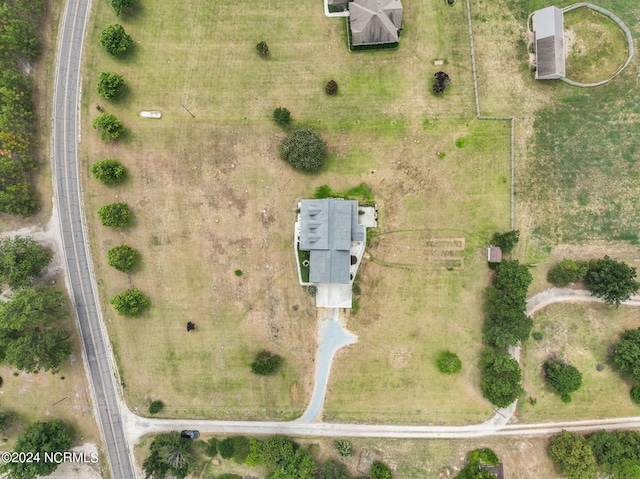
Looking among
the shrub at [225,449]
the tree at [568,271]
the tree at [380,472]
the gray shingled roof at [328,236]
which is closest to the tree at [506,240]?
the tree at [568,271]

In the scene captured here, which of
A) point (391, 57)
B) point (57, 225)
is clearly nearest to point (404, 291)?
point (391, 57)

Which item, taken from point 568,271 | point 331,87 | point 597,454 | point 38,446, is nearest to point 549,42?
point 331,87

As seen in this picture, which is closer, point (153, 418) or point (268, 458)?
point (268, 458)

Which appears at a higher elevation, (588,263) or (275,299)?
(588,263)

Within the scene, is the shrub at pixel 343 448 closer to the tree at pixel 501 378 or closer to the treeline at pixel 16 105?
the tree at pixel 501 378

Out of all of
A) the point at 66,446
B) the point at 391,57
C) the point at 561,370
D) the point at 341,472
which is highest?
the point at 391,57

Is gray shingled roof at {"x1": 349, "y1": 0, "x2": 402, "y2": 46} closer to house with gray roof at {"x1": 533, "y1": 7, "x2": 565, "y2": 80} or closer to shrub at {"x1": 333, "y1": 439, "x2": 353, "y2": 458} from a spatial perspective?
house with gray roof at {"x1": 533, "y1": 7, "x2": 565, "y2": 80}

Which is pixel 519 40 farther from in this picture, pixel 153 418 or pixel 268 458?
pixel 153 418
